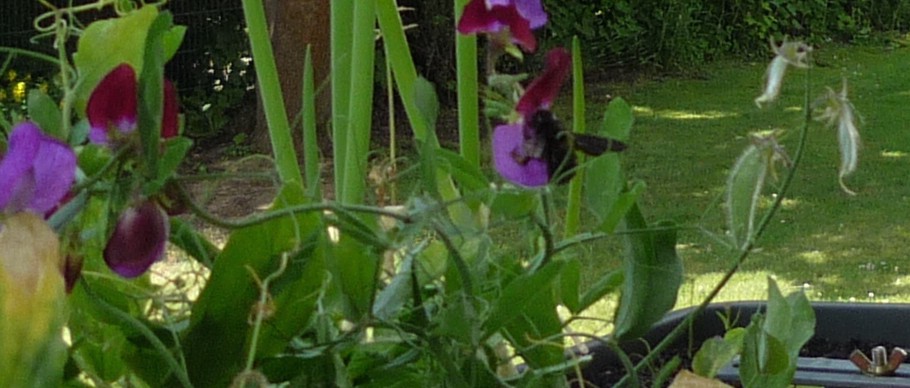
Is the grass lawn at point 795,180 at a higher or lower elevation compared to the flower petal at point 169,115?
lower

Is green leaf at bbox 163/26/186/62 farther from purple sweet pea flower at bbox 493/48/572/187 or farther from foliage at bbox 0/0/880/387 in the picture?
purple sweet pea flower at bbox 493/48/572/187

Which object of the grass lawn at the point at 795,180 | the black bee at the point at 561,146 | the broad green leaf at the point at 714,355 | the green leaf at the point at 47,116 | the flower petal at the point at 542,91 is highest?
the green leaf at the point at 47,116

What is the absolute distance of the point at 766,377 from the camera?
45cm

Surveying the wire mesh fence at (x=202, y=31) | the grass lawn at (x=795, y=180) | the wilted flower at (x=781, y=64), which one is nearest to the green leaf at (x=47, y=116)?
the wilted flower at (x=781, y=64)

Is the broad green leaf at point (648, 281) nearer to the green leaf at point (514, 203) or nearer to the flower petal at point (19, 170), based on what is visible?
the green leaf at point (514, 203)

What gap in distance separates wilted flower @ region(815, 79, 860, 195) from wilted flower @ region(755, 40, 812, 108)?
15 mm

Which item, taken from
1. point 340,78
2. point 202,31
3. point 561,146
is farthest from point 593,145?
point 202,31

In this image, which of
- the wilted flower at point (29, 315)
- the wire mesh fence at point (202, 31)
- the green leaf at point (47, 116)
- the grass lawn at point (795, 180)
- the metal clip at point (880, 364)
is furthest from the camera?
the wire mesh fence at point (202, 31)

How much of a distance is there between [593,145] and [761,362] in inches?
4.3

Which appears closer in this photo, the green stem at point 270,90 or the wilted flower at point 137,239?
the wilted flower at point 137,239

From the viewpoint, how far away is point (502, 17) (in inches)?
17.5

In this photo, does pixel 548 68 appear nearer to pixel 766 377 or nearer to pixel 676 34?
pixel 766 377

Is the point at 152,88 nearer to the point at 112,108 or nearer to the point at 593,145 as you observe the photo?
the point at 112,108

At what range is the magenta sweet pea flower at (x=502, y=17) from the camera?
44 cm
